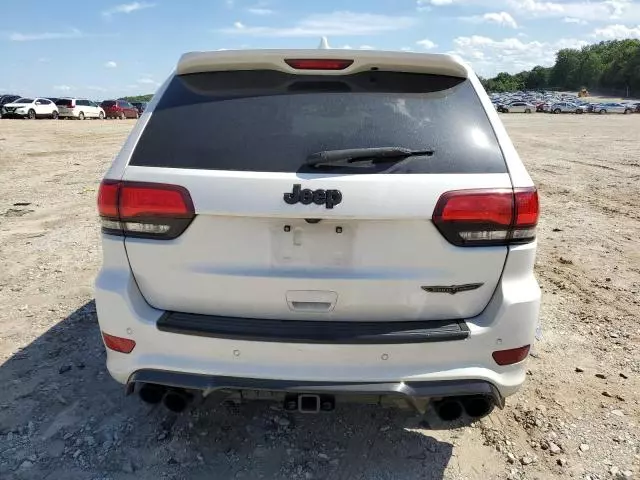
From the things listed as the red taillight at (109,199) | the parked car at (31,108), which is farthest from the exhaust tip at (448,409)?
the parked car at (31,108)

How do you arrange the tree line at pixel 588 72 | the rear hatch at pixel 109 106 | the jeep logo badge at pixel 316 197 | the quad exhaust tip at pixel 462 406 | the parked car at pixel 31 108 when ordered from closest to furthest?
the jeep logo badge at pixel 316 197 → the quad exhaust tip at pixel 462 406 → the parked car at pixel 31 108 → the rear hatch at pixel 109 106 → the tree line at pixel 588 72

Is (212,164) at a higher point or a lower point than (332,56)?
lower

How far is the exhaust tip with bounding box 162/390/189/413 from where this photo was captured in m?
2.47

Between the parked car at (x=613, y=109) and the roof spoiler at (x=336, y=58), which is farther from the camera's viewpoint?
the parked car at (x=613, y=109)

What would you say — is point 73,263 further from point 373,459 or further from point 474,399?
point 474,399

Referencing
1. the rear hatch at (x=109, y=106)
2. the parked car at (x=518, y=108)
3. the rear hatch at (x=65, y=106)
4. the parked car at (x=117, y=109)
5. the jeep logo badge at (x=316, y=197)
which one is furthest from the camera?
the parked car at (x=518, y=108)

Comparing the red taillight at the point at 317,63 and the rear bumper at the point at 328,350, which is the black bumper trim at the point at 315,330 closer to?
the rear bumper at the point at 328,350

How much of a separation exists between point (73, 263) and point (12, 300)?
102 cm

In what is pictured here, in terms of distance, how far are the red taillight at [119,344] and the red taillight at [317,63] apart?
1486 mm

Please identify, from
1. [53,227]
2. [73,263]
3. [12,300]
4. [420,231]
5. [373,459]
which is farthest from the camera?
[53,227]

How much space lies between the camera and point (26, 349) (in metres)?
3.87

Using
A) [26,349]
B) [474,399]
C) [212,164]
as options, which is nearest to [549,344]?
[474,399]

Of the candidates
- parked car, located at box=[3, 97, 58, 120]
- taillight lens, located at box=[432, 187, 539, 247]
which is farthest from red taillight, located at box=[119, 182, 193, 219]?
parked car, located at box=[3, 97, 58, 120]

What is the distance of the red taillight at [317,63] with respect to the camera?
246 centimetres
